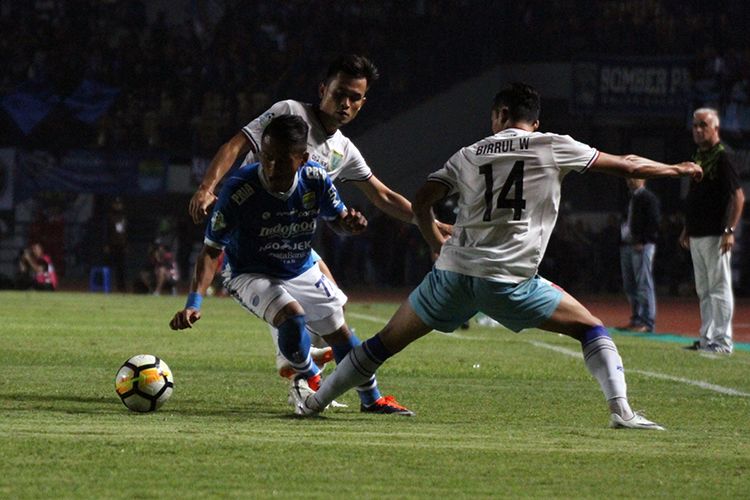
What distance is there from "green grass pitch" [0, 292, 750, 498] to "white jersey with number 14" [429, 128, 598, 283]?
86cm

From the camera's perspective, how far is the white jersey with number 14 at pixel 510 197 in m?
7.21

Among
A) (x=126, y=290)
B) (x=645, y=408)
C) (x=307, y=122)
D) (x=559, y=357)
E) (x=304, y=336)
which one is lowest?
(x=126, y=290)

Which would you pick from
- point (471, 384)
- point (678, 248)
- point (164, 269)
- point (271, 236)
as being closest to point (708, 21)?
point (678, 248)

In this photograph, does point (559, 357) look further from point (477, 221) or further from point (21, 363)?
point (477, 221)

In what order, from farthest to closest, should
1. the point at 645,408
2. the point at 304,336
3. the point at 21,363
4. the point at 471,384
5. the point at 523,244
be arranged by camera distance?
the point at 21,363 < the point at 471,384 < the point at 645,408 < the point at 304,336 < the point at 523,244

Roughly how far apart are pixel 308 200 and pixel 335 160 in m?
0.75

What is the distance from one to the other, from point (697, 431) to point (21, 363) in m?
5.94

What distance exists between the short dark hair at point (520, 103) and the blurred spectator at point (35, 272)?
2218cm

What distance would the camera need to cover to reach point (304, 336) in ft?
26.2

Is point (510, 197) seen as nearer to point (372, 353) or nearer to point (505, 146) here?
point (505, 146)

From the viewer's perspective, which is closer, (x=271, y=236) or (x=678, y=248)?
(x=271, y=236)

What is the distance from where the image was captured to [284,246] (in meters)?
8.11

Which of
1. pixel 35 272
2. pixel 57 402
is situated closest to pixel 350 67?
pixel 57 402

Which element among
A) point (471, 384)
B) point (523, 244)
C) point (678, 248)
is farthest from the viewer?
point (678, 248)
